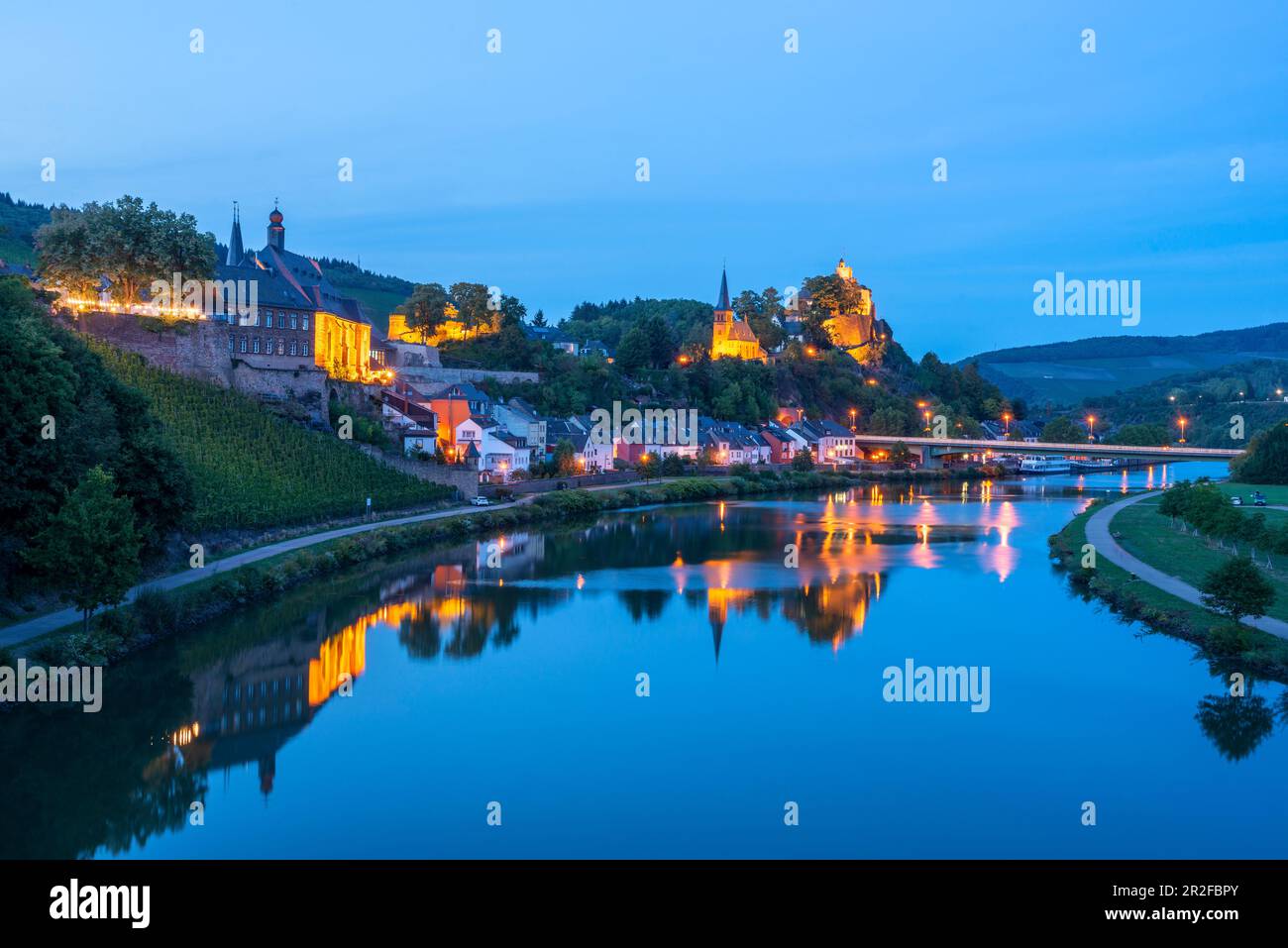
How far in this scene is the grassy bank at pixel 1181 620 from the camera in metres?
20.3

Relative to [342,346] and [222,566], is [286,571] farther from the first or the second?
[342,346]

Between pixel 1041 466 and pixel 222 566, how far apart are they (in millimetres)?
78551

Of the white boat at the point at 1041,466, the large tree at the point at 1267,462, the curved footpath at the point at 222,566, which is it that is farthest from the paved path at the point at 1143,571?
the white boat at the point at 1041,466

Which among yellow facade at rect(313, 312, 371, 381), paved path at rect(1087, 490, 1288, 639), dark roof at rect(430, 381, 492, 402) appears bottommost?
paved path at rect(1087, 490, 1288, 639)

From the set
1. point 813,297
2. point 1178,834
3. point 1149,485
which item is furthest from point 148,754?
point 813,297

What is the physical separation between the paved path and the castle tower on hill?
5055 centimetres

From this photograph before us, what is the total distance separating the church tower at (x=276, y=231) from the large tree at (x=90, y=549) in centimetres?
3762

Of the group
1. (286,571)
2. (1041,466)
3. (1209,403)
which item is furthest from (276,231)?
(1209,403)

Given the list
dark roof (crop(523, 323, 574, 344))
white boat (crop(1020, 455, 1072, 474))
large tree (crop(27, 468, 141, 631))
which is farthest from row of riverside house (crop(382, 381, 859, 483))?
white boat (crop(1020, 455, 1072, 474))

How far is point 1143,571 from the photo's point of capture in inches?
1180

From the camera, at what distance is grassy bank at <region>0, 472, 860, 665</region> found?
19.6m

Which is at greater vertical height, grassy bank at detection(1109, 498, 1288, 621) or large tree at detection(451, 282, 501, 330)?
large tree at detection(451, 282, 501, 330)

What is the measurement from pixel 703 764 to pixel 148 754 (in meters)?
7.62

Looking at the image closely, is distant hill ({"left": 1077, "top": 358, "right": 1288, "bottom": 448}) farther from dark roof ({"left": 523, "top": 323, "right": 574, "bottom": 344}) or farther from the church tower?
the church tower
